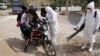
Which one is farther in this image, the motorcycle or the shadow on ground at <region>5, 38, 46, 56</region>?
the shadow on ground at <region>5, 38, 46, 56</region>

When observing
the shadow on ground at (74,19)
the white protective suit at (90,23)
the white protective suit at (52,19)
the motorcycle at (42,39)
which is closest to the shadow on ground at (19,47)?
the motorcycle at (42,39)

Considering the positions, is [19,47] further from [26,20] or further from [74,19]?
[74,19]

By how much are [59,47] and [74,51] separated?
0.84m

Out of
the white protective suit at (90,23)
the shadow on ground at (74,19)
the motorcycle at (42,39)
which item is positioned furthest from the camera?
the shadow on ground at (74,19)

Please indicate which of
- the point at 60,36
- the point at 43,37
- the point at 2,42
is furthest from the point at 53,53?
the point at 60,36

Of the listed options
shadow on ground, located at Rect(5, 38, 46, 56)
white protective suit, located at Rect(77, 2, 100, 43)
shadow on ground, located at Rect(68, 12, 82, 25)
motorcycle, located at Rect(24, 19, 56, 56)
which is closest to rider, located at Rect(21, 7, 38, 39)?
motorcycle, located at Rect(24, 19, 56, 56)

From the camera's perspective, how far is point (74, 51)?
33.9 ft

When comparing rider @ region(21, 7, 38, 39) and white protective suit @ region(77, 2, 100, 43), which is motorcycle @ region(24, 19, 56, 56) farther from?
white protective suit @ region(77, 2, 100, 43)

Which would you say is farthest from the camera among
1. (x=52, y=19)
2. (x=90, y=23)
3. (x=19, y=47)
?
(x=19, y=47)

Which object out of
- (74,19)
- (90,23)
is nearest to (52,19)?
(90,23)

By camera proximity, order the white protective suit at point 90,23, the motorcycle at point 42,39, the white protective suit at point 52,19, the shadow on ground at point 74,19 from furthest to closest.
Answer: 1. the shadow on ground at point 74,19
2. the white protective suit at point 52,19
3. the motorcycle at point 42,39
4. the white protective suit at point 90,23

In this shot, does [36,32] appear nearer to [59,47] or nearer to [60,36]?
[59,47]

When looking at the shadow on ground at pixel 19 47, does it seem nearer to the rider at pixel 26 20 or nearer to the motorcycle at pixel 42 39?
the motorcycle at pixel 42 39

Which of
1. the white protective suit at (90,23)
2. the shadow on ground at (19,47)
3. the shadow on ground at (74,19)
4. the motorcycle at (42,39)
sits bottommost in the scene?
the shadow on ground at (74,19)
